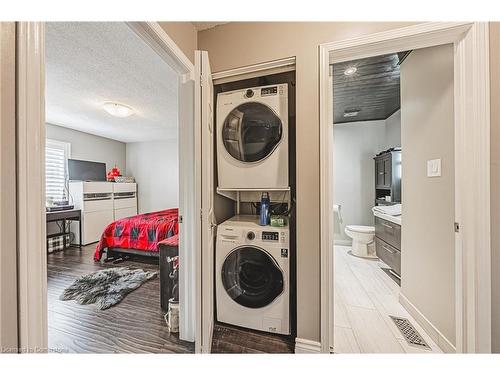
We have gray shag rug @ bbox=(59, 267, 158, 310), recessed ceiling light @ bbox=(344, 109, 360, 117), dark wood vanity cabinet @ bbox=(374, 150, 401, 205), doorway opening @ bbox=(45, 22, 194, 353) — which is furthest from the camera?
recessed ceiling light @ bbox=(344, 109, 360, 117)

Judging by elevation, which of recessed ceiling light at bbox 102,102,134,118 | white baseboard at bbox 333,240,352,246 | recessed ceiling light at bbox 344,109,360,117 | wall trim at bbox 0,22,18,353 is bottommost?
white baseboard at bbox 333,240,352,246

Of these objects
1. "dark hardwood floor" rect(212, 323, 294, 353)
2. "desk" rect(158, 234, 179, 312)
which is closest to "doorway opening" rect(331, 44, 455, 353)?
"dark hardwood floor" rect(212, 323, 294, 353)

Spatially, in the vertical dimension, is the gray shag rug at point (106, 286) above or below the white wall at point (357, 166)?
below

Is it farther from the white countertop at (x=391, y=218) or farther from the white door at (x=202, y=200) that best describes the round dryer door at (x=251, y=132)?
the white countertop at (x=391, y=218)

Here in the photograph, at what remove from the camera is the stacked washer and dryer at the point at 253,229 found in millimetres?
1517

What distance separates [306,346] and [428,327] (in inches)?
40.9

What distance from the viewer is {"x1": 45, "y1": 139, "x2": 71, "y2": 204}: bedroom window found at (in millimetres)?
3918

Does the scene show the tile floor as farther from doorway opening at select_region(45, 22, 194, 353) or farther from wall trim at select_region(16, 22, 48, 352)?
wall trim at select_region(16, 22, 48, 352)

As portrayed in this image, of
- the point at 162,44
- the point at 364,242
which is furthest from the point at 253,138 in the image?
the point at 364,242

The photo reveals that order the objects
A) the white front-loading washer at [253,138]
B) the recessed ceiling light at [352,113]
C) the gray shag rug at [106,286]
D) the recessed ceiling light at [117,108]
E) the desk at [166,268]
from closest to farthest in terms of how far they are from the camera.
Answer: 1. the white front-loading washer at [253,138]
2. the desk at [166,268]
3. the gray shag rug at [106,286]
4. the recessed ceiling light at [117,108]
5. the recessed ceiling light at [352,113]

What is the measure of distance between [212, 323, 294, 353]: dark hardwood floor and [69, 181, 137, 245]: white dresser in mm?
3922

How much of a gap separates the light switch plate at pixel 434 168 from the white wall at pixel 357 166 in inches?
101

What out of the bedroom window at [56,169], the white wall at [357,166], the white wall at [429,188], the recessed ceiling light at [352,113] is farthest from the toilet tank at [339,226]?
the bedroom window at [56,169]
